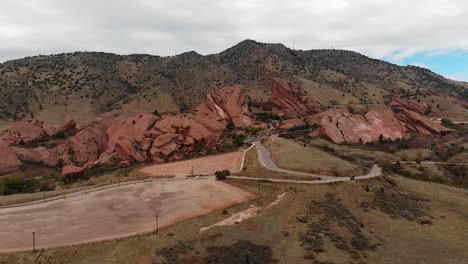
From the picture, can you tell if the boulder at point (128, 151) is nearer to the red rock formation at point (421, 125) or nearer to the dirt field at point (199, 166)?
the dirt field at point (199, 166)

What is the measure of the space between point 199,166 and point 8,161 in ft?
204

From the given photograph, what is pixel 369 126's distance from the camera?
510ft

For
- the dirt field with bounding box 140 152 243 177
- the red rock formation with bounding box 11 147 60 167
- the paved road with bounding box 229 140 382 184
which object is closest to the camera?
the paved road with bounding box 229 140 382 184

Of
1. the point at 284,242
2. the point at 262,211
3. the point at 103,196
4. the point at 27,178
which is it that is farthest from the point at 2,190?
the point at 284,242

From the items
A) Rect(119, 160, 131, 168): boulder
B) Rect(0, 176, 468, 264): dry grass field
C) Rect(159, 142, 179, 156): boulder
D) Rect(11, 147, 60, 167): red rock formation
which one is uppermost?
Rect(159, 142, 179, 156): boulder

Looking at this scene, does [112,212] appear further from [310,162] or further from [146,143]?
[146,143]

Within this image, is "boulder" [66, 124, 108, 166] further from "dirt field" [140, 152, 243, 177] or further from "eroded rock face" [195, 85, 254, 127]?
"eroded rock face" [195, 85, 254, 127]

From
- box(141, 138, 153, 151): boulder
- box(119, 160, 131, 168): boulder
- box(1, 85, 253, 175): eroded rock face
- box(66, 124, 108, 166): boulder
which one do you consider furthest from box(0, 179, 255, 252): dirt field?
box(66, 124, 108, 166): boulder

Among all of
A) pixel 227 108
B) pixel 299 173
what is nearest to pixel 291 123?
pixel 227 108

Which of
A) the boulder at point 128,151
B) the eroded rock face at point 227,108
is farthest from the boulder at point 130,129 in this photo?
the eroded rock face at point 227,108

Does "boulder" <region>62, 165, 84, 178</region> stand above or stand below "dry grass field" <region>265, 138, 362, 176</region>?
below

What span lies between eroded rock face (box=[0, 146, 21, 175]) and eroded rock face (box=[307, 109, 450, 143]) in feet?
363

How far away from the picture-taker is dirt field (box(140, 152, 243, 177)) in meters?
104

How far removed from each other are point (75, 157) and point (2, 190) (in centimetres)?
3862
